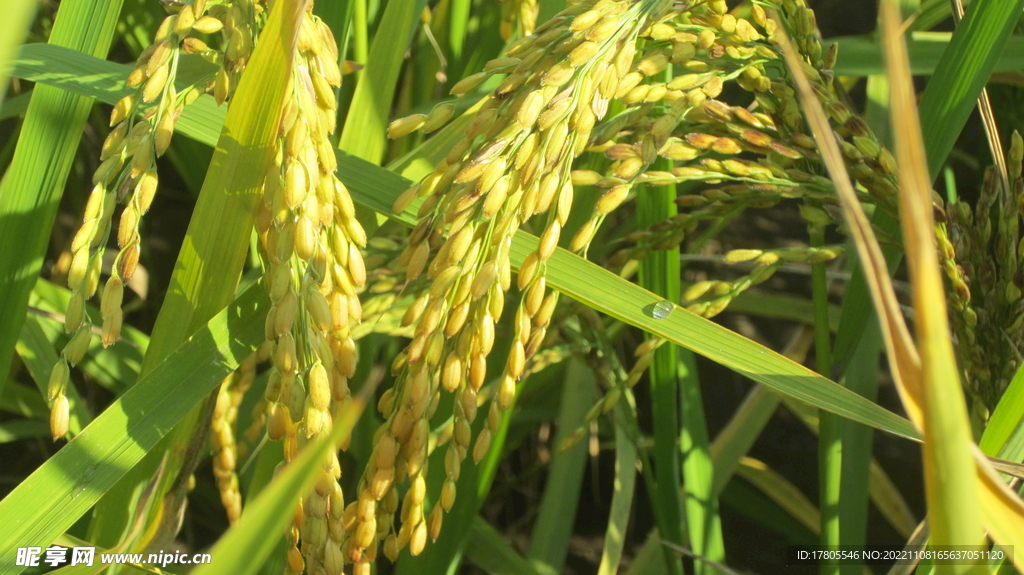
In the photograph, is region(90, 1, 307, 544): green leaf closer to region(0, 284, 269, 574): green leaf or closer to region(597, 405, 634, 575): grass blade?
region(0, 284, 269, 574): green leaf

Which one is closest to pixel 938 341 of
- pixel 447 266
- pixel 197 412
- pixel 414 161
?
pixel 447 266

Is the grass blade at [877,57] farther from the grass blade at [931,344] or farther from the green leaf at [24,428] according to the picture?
the green leaf at [24,428]

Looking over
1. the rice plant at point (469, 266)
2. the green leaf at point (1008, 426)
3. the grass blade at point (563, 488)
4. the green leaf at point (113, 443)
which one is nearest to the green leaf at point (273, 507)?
the rice plant at point (469, 266)

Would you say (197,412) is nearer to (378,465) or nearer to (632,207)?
(378,465)

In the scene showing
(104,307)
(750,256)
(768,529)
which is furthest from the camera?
(768,529)

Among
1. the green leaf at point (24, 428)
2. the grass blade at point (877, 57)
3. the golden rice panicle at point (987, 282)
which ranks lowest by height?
the green leaf at point (24, 428)

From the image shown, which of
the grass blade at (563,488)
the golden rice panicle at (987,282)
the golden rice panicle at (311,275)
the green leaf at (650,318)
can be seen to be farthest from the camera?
the grass blade at (563,488)

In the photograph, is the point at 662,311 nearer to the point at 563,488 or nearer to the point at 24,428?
the point at 563,488

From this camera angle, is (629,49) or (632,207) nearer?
(629,49)
